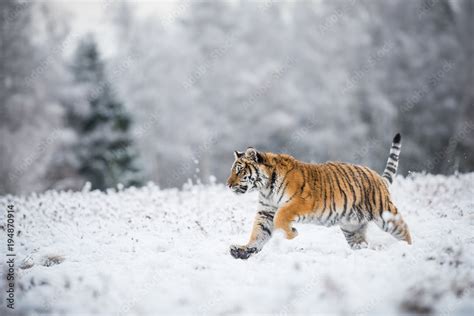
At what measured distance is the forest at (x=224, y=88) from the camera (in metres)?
22.4

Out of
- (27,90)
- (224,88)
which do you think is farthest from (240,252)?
(224,88)

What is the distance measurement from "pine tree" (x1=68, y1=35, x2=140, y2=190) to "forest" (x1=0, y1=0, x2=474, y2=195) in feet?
0.23

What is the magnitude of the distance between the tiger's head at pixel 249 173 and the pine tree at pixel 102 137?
53.9 ft

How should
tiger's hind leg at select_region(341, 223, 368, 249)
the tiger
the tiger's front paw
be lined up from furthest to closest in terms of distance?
tiger's hind leg at select_region(341, 223, 368, 249)
the tiger
the tiger's front paw

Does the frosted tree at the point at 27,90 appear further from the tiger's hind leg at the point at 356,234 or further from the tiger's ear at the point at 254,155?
the tiger's hind leg at the point at 356,234

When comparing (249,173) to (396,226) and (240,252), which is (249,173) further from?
(396,226)

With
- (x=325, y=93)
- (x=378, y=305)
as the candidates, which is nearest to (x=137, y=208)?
(x=378, y=305)

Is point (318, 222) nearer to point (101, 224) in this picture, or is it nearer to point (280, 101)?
point (101, 224)

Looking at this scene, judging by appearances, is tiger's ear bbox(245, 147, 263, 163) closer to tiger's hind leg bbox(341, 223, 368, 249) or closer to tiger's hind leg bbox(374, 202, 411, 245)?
tiger's hind leg bbox(341, 223, 368, 249)

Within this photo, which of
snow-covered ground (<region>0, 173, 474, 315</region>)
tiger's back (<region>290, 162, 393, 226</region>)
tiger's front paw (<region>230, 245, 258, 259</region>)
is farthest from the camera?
tiger's back (<region>290, 162, 393, 226</region>)

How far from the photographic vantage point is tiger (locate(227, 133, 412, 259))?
6.36 m

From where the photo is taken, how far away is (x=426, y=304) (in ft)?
14.1

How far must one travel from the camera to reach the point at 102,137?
23.9 m

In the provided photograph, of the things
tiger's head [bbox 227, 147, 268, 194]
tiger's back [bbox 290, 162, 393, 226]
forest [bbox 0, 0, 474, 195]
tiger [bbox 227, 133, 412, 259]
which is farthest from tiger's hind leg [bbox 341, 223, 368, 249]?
forest [bbox 0, 0, 474, 195]
